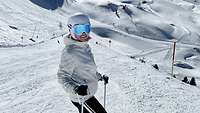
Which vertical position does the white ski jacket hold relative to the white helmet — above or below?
below

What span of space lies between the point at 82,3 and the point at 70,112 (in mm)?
138676

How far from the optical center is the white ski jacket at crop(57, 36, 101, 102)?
19.6 ft

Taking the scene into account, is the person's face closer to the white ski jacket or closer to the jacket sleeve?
the white ski jacket

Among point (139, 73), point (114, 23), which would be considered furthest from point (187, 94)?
point (114, 23)

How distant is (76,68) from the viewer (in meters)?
6.03

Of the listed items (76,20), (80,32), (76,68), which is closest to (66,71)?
(76,68)

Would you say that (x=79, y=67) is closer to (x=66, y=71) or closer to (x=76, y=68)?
(x=76, y=68)

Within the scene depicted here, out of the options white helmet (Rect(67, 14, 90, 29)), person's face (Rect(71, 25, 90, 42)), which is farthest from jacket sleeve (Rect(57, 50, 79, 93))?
white helmet (Rect(67, 14, 90, 29))

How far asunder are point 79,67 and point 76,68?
0.04 meters

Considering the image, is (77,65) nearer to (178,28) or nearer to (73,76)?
(73,76)

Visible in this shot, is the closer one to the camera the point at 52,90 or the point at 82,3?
the point at 52,90

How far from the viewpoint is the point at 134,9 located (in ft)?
473

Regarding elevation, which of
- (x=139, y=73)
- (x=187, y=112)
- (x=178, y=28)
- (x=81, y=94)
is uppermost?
(x=81, y=94)

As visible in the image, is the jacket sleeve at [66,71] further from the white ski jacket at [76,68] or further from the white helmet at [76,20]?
the white helmet at [76,20]
